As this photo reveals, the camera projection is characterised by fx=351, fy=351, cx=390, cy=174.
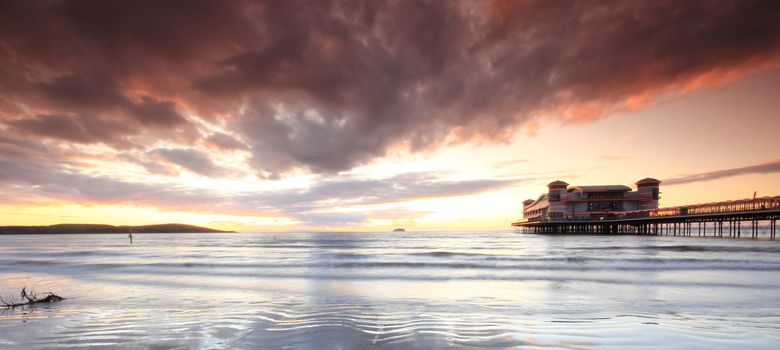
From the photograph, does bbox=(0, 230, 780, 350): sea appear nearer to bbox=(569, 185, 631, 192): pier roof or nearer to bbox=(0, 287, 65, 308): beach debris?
bbox=(0, 287, 65, 308): beach debris

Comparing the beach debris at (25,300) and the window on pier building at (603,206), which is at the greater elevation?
the window on pier building at (603,206)

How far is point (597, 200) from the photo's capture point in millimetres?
100812

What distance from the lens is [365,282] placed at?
652 inches

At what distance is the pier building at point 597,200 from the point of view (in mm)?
96250

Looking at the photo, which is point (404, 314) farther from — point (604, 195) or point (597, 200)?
point (604, 195)

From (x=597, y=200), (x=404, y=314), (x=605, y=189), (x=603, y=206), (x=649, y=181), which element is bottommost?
(x=404, y=314)

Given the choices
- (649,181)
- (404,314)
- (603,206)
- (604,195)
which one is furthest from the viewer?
(604,195)

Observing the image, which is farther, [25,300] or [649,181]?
[649,181]

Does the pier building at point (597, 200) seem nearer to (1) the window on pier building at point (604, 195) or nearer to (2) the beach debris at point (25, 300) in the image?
(1) the window on pier building at point (604, 195)

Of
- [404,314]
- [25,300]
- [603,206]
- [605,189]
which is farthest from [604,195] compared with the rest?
[25,300]

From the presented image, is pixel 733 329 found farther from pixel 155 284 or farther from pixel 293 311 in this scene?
pixel 155 284

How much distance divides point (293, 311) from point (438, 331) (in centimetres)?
440

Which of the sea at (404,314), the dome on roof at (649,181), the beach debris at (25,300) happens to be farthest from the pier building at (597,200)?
the beach debris at (25,300)

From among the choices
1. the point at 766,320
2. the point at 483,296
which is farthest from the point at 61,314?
the point at 766,320
